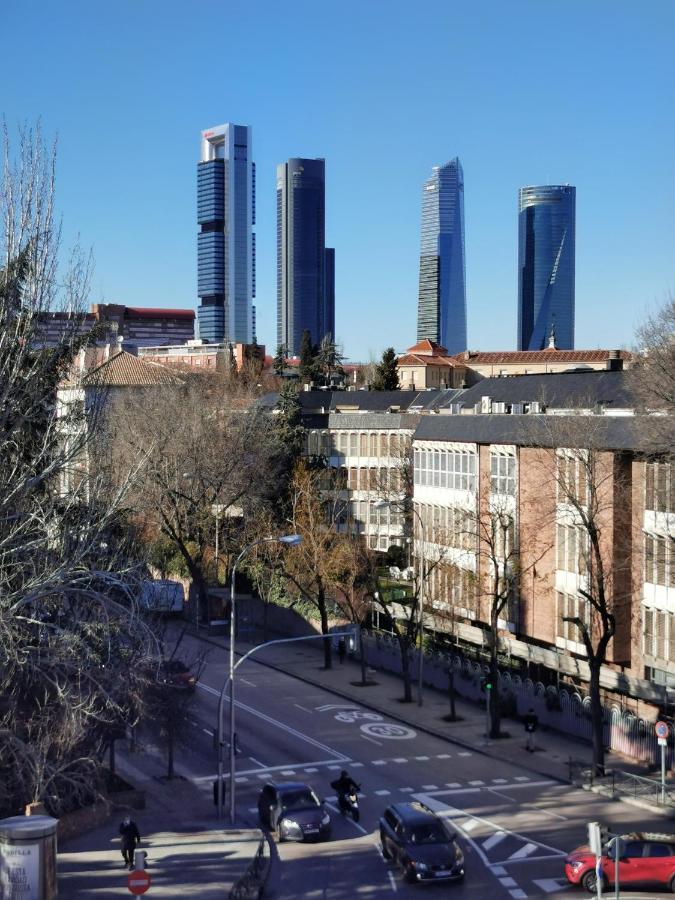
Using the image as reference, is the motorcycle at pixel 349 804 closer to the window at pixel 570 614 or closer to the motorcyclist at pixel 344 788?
the motorcyclist at pixel 344 788

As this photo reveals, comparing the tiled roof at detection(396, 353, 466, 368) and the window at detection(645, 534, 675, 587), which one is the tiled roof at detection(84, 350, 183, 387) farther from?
the tiled roof at detection(396, 353, 466, 368)

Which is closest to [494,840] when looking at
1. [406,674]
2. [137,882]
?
[137,882]

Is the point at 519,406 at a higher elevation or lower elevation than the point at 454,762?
higher

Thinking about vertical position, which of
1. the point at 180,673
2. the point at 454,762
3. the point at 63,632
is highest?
the point at 63,632

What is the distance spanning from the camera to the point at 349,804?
30766mm

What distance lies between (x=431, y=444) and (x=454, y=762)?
2025cm

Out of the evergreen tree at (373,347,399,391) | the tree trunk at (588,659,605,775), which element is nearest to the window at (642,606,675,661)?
the tree trunk at (588,659,605,775)

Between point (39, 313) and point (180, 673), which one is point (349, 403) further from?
point (39, 313)

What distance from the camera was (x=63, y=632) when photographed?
83.1 feet

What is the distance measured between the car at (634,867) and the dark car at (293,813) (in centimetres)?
669

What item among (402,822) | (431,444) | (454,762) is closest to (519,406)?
(431,444)

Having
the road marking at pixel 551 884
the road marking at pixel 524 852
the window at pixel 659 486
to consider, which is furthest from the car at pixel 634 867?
the window at pixel 659 486

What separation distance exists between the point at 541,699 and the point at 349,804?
13340 millimetres

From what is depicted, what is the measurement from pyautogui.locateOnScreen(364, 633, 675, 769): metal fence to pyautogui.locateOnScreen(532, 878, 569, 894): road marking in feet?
35.4
